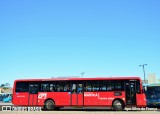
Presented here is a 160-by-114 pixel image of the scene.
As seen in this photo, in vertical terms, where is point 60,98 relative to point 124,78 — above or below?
below

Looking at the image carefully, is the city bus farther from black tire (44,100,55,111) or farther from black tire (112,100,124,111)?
black tire (44,100,55,111)

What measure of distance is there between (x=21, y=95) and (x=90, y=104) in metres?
6.52

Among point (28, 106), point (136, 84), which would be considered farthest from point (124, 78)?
point (28, 106)

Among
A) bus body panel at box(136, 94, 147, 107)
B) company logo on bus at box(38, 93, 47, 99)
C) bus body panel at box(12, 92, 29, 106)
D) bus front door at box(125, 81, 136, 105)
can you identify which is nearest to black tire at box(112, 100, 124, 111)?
bus front door at box(125, 81, 136, 105)

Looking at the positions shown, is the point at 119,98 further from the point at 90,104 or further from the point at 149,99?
the point at 149,99

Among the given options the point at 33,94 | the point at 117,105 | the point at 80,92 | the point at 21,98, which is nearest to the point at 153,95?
the point at 117,105

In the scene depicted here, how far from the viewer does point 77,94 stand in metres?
24.3

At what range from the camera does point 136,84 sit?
23188 millimetres

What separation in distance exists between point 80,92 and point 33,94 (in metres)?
4.46

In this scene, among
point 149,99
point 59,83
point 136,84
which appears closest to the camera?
point 136,84

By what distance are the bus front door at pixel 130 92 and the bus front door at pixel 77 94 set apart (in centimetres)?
399

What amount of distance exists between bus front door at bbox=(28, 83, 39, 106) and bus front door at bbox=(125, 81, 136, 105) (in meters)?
8.29

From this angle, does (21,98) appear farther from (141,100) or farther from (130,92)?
(141,100)

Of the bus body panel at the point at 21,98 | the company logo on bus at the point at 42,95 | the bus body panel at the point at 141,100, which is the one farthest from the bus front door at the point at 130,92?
the bus body panel at the point at 21,98
